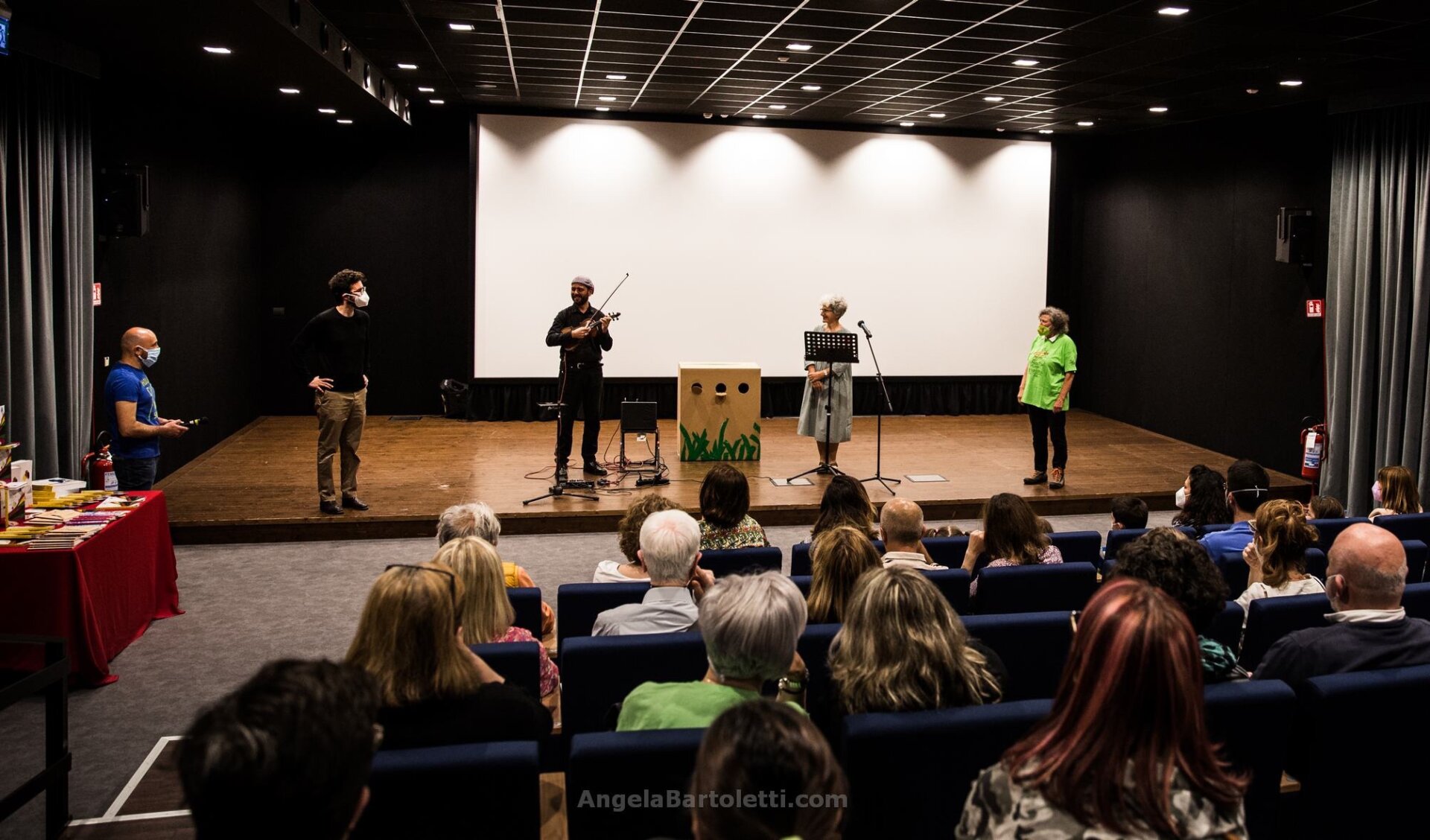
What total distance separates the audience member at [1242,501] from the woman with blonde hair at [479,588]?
300cm

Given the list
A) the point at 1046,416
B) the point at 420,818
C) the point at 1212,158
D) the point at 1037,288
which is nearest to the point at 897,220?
the point at 1037,288

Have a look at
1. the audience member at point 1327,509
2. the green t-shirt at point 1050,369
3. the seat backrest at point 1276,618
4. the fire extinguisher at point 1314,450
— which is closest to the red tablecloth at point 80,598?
the seat backrest at point 1276,618

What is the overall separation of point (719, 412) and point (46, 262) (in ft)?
15.6

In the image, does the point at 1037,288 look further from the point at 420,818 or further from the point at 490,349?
the point at 420,818

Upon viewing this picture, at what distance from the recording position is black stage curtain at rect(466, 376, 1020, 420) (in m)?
11.6

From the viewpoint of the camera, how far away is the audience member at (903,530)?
4.11 metres

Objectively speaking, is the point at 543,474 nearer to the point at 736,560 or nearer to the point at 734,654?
the point at 736,560

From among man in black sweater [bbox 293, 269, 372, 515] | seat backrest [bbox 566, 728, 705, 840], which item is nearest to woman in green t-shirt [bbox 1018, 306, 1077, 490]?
man in black sweater [bbox 293, 269, 372, 515]

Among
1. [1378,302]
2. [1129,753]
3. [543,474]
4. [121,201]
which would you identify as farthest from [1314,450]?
[121,201]

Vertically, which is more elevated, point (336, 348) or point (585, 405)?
point (336, 348)

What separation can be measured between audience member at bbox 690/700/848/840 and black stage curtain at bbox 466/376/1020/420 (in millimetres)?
9736

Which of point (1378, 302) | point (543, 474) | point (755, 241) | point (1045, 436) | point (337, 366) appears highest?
point (755, 241)

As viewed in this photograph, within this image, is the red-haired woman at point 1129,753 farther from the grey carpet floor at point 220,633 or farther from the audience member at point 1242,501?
the audience member at point 1242,501

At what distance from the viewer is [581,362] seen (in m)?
8.19
